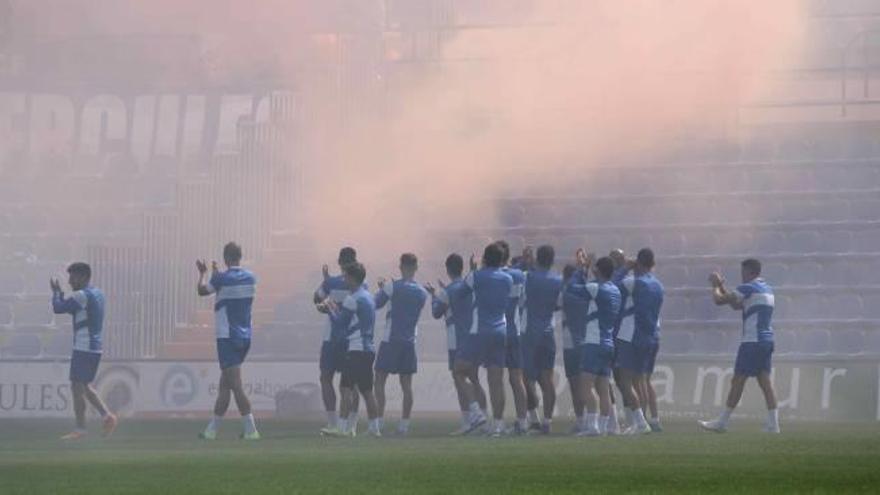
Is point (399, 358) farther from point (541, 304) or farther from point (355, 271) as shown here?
point (541, 304)

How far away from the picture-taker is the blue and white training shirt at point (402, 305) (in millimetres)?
23875

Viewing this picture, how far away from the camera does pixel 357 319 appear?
75.6ft

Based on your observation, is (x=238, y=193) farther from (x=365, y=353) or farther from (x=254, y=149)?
(x=365, y=353)

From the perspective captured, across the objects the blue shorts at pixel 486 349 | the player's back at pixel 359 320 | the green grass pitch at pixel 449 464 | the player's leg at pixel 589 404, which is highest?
the player's back at pixel 359 320

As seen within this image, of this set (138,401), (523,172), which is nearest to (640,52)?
(523,172)

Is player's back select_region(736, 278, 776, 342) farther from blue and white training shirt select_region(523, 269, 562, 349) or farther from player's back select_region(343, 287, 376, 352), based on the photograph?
player's back select_region(343, 287, 376, 352)

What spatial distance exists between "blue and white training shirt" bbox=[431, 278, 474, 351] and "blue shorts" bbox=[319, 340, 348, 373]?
1256 mm

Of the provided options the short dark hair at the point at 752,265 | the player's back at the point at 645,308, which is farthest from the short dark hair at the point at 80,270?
the short dark hair at the point at 752,265

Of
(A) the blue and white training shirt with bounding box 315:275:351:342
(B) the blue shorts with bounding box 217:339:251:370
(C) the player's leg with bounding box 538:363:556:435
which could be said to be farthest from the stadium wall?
(B) the blue shorts with bounding box 217:339:251:370

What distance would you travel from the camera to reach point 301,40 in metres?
29.8

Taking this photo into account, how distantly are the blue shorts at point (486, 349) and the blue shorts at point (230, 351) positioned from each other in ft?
8.68

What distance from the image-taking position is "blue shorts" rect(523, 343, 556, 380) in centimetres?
2356

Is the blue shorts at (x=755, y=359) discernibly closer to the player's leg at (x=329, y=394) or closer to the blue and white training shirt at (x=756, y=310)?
the blue and white training shirt at (x=756, y=310)

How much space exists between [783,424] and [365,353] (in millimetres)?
7044
